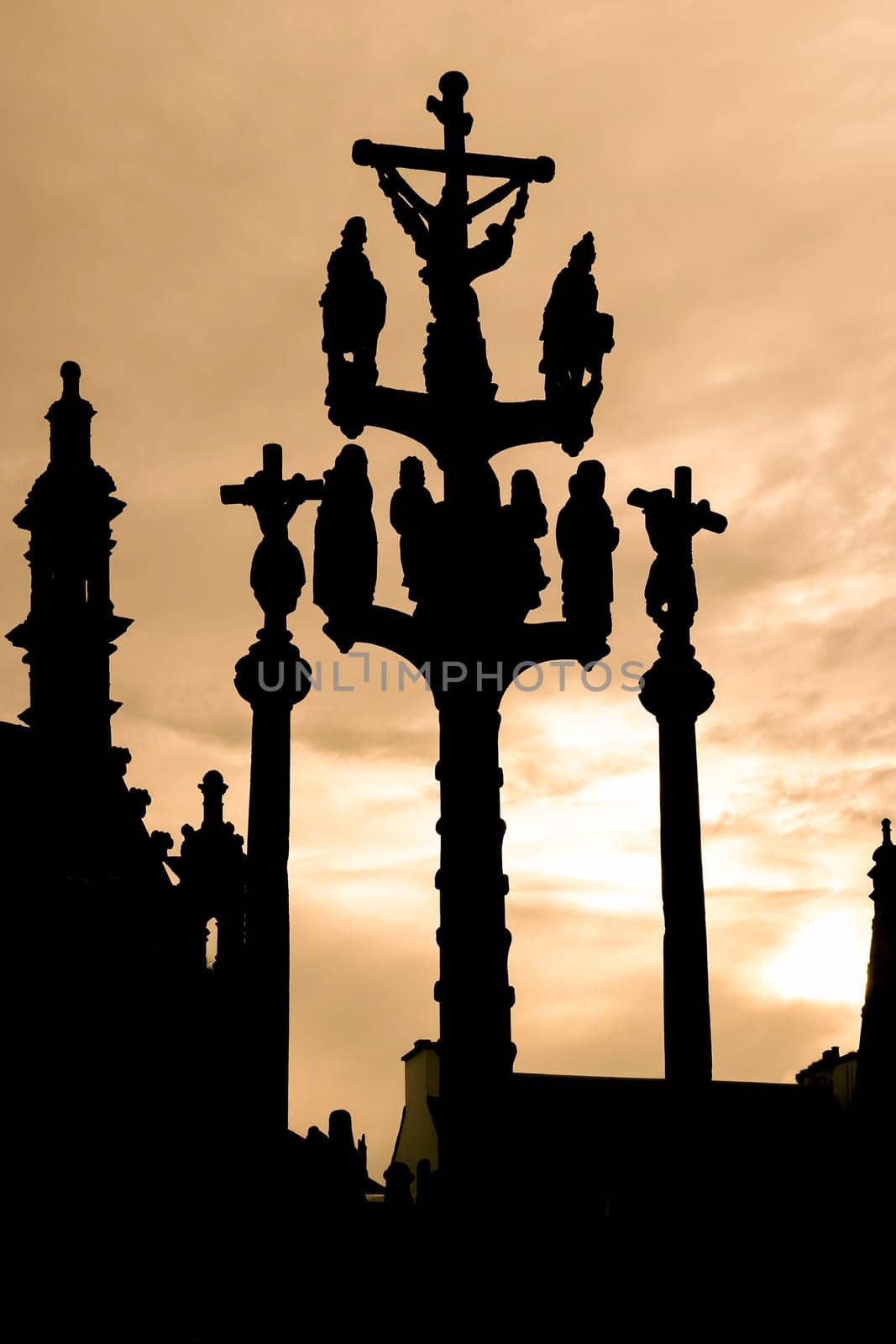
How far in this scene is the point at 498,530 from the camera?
1431cm

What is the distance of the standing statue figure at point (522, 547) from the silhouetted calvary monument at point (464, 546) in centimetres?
1

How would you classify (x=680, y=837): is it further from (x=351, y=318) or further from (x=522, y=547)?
(x=351, y=318)

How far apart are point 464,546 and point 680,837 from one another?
11.0 ft

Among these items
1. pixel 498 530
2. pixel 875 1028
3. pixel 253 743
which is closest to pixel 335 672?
pixel 253 743

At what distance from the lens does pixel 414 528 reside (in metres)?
14.2

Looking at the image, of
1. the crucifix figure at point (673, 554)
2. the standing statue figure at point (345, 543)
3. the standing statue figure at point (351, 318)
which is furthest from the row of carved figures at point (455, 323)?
the crucifix figure at point (673, 554)

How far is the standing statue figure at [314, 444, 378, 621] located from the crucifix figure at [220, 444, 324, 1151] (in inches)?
38.8

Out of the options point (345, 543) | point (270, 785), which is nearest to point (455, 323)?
point (345, 543)

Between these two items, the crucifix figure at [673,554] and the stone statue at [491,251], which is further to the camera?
the crucifix figure at [673,554]

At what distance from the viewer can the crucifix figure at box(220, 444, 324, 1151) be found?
1507 cm

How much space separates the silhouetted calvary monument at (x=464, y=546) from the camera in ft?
44.3

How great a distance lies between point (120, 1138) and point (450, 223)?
24.8 ft

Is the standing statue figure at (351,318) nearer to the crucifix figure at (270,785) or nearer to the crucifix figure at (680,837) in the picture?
the crucifix figure at (270,785)

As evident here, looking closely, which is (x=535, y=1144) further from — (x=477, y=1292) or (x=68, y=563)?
(x=68, y=563)
